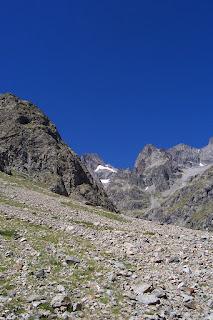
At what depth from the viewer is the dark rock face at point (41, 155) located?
4058 inches

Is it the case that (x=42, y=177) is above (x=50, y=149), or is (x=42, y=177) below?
below

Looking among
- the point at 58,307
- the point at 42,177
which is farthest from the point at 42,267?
the point at 42,177

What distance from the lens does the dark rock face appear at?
103 m

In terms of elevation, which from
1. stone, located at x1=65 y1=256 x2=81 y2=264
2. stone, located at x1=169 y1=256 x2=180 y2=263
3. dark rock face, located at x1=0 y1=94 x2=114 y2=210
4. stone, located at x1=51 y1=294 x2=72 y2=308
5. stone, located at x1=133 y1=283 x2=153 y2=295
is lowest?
stone, located at x1=51 y1=294 x2=72 y2=308

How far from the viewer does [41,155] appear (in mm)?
111438

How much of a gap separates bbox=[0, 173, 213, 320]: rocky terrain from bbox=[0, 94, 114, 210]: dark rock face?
63.6 m

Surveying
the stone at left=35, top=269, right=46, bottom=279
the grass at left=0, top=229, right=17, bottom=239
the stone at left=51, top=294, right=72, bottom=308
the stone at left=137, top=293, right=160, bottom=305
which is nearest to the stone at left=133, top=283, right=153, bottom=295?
the stone at left=137, top=293, right=160, bottom=305

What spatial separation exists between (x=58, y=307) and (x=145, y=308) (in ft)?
11.4

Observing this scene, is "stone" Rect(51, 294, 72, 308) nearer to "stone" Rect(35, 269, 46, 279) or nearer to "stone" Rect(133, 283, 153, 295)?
"stone" Rect(35, 269, 46, 279)

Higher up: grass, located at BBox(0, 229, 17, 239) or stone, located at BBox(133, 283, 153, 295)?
grass, located at BBox(0, 229, 17, 239)

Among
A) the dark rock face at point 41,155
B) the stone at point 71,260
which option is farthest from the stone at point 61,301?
the dark rock face at point 41,155

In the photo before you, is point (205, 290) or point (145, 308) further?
point (205, 290)

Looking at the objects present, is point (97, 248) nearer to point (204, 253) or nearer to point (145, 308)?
point (204, 253)

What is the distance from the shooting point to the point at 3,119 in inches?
4749
